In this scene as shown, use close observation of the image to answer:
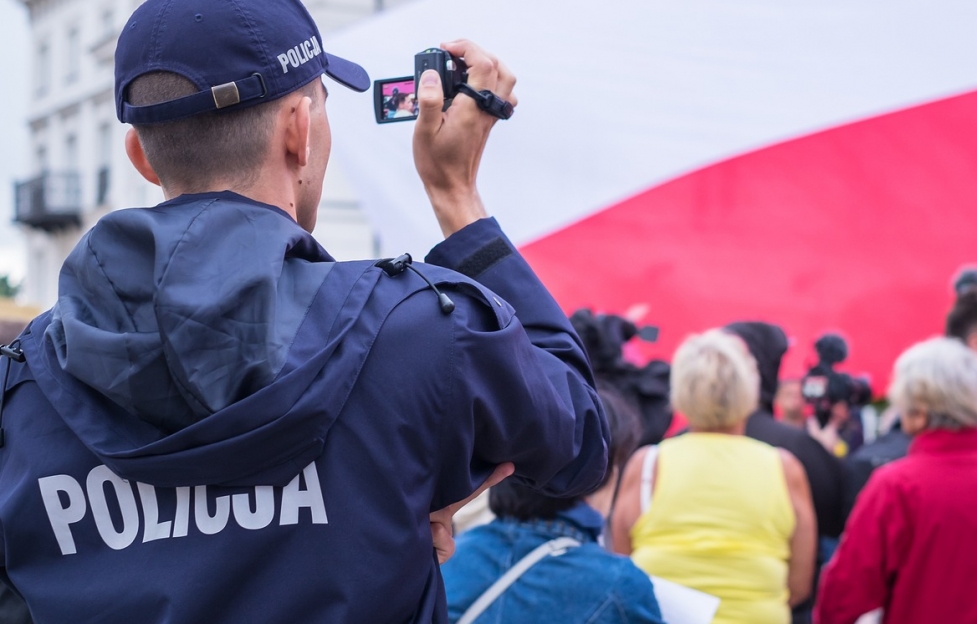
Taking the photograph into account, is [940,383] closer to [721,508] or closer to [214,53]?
[721,508]

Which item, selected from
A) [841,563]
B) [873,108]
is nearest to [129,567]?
[841,563]

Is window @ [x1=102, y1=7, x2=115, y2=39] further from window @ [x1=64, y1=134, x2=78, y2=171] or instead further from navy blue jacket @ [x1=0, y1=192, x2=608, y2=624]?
navy blue jacket @ [x1=0, y1=192, x2=608, y2=624]

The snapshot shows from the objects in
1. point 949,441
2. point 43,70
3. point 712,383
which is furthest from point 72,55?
point 949,441

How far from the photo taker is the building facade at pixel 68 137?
24672 mm

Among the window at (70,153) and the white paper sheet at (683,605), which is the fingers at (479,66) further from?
the window at (70,153)

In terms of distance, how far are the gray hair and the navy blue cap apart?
2944 millimetres

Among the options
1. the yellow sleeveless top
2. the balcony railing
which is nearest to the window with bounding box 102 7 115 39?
the balcony railing

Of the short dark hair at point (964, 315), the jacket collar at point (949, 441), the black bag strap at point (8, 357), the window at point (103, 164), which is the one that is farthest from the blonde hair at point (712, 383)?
the window at point (103, 164)

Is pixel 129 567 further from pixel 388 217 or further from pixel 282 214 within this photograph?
pixel 388 217

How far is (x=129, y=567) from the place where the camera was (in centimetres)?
118

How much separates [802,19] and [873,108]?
478 millimetres

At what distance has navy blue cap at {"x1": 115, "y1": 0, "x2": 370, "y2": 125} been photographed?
126 cm

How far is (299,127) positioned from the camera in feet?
4.36

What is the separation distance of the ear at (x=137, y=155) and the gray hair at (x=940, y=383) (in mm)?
2975
